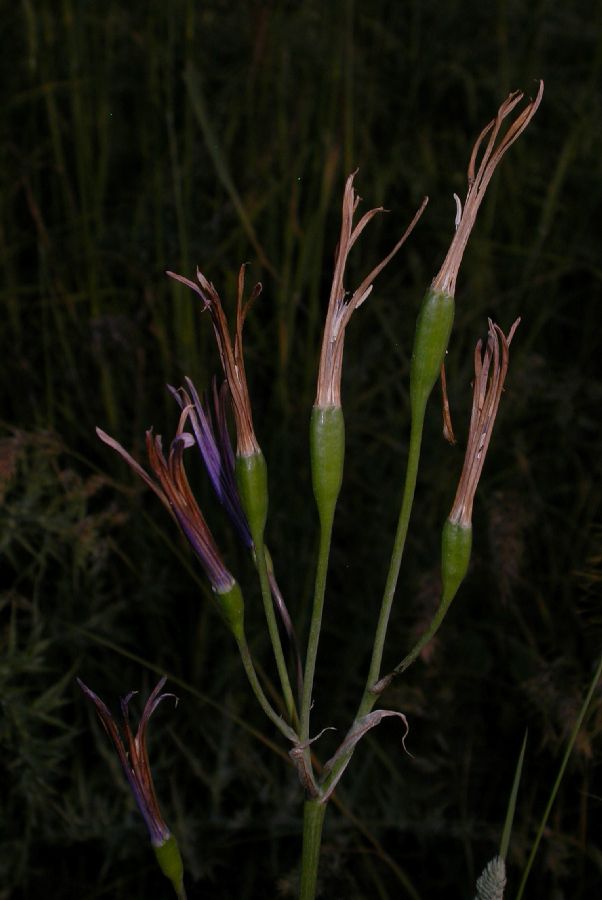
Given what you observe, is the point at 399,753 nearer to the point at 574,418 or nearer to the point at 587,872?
the point at 587,872

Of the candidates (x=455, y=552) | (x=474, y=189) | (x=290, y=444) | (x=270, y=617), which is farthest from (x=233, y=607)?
(x=290, y=444)

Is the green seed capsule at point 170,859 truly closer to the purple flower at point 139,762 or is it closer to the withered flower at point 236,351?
the purple flower at point 139,762

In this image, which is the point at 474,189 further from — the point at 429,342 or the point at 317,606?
the point at 317,606

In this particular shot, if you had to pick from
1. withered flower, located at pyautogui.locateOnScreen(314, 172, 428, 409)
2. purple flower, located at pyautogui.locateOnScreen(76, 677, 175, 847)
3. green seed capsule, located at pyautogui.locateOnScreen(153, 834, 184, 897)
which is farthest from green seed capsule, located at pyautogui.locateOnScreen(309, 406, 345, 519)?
green seed capsule, located at pyautogui.locateOnScreen(153, 834, 184, 897)

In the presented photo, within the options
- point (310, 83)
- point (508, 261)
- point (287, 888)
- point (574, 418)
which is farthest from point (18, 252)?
point (287, 888)

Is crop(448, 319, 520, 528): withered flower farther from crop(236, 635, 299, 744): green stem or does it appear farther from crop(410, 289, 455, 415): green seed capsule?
crop(236, 635, 299, 744): green stem

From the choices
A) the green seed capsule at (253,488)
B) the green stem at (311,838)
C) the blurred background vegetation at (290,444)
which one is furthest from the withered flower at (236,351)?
the blurred background vegetation at (290,444)

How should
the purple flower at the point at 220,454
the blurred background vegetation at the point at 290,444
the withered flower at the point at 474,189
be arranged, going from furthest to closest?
1. the blurred background vegetation at the point at 290,444
2. the purple flower at the point at 220,454
3. the withered flower at the point at 474,189
